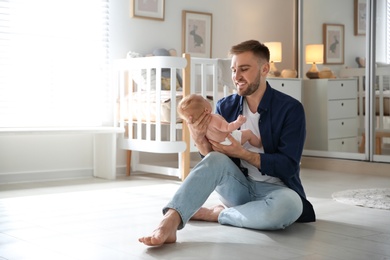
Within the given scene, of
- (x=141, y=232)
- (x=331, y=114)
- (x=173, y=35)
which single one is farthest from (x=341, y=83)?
(x=141, y=232)

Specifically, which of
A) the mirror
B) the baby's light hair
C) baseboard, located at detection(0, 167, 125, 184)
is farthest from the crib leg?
the baby's light hair

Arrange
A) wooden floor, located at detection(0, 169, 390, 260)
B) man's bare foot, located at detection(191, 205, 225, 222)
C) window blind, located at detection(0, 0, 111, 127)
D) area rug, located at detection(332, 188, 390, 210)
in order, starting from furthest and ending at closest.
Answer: window blind, located at detection(0, 0, 111, 127) < area rug, located at detection(332, 188, 390, 210) < man's bare foot, located at detection(191, 205, 225, 222) < wooden floor, located at detection(0, 169, 390, 260)

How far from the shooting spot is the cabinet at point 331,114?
489 centimetres

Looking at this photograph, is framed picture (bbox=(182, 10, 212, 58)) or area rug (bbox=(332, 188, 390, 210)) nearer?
area rug (bbox=(332, 188, 390, 210))

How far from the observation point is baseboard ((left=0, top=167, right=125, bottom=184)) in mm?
4087

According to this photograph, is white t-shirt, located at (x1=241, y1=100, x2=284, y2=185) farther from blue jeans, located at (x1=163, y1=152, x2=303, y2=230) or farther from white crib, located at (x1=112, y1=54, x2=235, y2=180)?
white crib, located at (x1=112, y1=54, x2=235, y2=180)

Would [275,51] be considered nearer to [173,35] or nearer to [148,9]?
[173,35]

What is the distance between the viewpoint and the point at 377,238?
2277 millimetres

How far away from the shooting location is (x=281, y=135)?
2359 mm

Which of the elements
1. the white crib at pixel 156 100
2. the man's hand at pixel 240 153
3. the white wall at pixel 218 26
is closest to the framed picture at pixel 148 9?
the white wall at pixel 218 26

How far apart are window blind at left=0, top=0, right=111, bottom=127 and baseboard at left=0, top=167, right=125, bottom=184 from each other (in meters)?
0.33

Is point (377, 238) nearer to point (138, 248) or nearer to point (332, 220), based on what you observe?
point (332, 220)

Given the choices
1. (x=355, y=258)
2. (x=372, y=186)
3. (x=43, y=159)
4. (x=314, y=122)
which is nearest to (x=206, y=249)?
(x=355, y=258)

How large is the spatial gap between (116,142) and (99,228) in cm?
211
